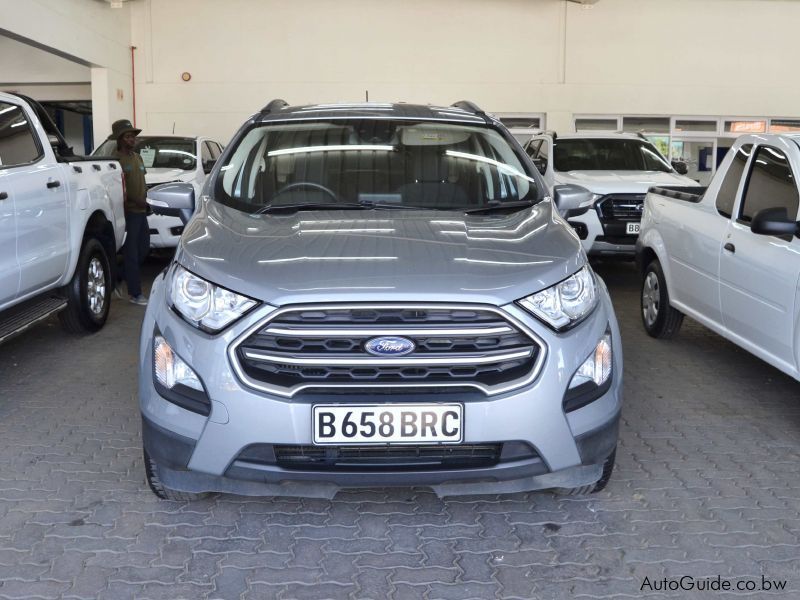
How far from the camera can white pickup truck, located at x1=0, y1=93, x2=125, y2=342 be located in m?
5.06

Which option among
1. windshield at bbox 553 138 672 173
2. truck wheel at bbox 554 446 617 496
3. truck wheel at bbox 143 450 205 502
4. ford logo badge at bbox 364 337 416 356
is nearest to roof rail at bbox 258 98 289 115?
truck wheel at bbox 143 450 205 502

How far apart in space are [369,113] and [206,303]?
1.90 m

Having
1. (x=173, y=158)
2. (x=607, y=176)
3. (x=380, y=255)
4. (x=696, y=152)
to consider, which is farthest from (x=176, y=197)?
(x=696, y=152)

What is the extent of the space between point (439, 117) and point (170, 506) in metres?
2.38

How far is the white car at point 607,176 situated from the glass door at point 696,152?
6.50 metres

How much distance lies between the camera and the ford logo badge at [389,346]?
2762 mm

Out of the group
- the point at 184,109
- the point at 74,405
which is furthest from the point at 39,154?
the point at 184,109

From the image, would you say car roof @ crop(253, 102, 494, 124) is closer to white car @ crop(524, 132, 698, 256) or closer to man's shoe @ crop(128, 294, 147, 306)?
white car @ crop(524, 132, 698, 256)

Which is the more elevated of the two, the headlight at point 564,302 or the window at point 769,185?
the window at point 769,185

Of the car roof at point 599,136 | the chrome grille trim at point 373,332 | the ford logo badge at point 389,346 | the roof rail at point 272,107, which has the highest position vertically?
the car roof at point 599,136

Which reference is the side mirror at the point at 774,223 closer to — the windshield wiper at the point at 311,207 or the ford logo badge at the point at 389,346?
the windshield wiper at the point at 311,207

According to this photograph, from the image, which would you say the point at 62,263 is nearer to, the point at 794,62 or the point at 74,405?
the point at 74,405

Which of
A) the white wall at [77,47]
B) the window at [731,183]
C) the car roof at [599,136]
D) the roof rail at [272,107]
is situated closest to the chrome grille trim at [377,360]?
the roof rail at [272,107]

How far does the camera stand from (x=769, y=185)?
15.7ft
